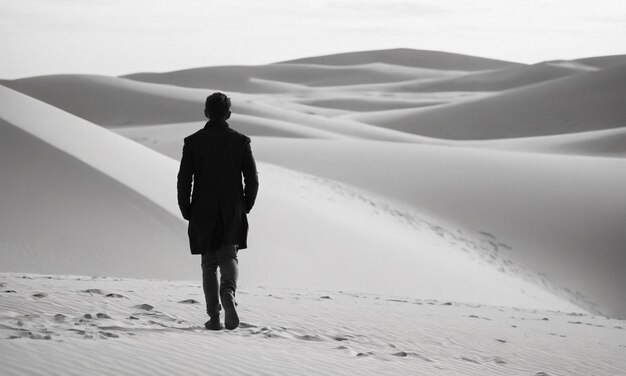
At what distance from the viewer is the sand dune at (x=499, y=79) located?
10638cm

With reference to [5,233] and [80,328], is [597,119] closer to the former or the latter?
[5,233]

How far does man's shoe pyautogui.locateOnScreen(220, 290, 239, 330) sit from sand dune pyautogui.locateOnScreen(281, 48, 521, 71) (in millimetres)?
161798

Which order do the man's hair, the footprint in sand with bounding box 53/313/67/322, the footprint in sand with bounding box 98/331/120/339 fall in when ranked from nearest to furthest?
1. the footprint in sand with bounding box 98/331/120/339
2. the man's hair
3. the footprint in sand with bounding box 53/313/67/322

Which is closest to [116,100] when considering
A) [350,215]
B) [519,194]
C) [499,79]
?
[519,194]

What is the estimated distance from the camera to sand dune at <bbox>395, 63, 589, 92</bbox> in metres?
106

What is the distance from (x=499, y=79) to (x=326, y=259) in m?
98.3

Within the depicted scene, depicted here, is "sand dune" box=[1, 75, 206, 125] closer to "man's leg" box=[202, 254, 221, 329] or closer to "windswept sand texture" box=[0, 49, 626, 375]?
"windswept sand texture" box=[0, 49, 626, 375]

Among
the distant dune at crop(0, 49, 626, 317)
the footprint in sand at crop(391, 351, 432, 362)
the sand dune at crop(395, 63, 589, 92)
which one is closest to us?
the footprint in sand at crop(391, 351, 432, 362)

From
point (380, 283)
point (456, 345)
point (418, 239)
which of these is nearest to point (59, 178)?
point (380, 283)

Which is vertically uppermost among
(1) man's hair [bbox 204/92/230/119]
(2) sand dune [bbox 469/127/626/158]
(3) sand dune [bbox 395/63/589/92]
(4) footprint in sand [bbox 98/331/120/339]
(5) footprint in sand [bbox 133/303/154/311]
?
(3) sand dune [bbox 395/63/589/92]

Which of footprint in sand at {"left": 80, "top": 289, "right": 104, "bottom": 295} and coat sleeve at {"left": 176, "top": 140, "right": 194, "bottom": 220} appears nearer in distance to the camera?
coat sleeve at {"left": 176, "top": 140, "right": 194, "bottom": 220}

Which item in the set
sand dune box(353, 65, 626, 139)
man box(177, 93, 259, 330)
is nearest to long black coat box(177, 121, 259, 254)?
man box(177, 93, 259, 330)

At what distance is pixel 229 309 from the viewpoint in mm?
6641

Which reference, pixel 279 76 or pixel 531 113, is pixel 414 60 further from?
pixel 531 113
